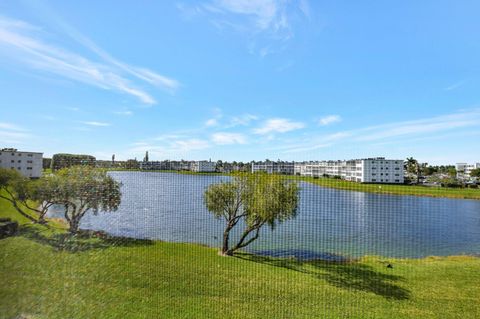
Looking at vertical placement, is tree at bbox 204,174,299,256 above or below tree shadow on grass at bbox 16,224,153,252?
above

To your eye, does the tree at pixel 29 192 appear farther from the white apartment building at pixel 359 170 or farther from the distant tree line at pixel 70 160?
the white apartment building at pixel 359 170

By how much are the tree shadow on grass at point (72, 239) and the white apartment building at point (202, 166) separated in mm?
1015

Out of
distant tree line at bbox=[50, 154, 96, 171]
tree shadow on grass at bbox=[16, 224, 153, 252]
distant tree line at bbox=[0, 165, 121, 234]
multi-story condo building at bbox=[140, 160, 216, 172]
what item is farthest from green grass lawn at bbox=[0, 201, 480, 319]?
multi-story condo building at bbox=[140, 160, 216, 172]

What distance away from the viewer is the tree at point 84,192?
2.77m

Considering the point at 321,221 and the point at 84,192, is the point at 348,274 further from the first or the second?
the point at 84,192

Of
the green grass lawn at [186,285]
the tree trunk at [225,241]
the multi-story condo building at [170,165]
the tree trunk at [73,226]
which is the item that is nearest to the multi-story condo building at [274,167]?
the multi-story condo building at [170,165]

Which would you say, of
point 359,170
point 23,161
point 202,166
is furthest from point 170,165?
point 359,170

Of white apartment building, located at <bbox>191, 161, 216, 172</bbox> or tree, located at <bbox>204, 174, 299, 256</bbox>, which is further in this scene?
tree, located at <bbox>204, 174, 299, 256</bbox>

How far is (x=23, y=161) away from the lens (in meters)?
2.64

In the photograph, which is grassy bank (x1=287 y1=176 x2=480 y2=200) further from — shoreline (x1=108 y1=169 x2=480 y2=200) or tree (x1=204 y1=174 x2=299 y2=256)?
tree (x1=204 y1=174 x2=299 y2=256)

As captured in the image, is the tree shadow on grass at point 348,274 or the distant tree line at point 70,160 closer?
the distant tree line at point 70,160

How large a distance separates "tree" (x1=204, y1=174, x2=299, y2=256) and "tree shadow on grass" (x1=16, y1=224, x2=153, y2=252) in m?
1.34

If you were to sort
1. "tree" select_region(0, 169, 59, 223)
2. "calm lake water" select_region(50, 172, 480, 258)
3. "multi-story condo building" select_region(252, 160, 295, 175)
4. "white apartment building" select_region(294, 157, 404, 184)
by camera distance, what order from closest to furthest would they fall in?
"tree" select_region(0, 169, 59, 223) → "white apartment building" select_region(294, 157, 404, 184) → "calm lake water" select_region(50, 172, 480, 258) → "multi-story condo building" select_region(252, 160, 295, 175)

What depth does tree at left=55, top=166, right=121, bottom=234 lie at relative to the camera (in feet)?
9.09
